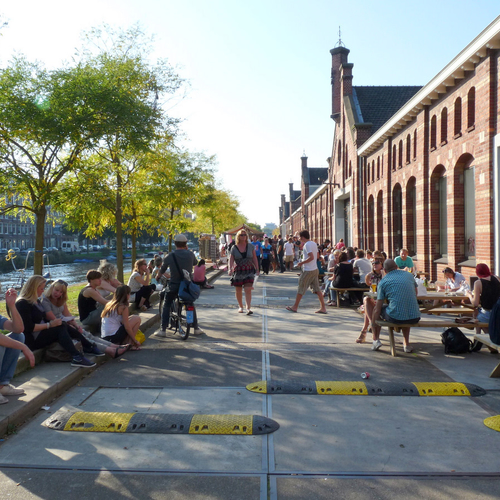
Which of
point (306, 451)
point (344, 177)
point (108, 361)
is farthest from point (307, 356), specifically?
point (344, 177)

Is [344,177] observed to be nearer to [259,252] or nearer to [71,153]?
[259,252]

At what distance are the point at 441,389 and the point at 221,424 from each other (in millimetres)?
2566

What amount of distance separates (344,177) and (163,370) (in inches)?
1169

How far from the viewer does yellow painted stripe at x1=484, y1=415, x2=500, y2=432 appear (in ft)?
15.3

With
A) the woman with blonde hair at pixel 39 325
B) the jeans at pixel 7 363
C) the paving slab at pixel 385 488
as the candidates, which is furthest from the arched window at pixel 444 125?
the jeans at pixel 7 363

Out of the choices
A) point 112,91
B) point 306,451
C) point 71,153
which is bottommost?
point 306,451

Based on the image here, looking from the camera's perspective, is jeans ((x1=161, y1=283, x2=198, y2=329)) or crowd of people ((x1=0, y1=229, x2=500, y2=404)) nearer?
crowd of people ((x1=0, y1=229, x2=500, y2=404))

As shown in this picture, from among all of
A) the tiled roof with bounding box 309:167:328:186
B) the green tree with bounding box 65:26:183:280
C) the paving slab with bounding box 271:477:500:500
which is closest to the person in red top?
the green tree with bounding box 65:26:183:280

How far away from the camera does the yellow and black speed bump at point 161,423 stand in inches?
182

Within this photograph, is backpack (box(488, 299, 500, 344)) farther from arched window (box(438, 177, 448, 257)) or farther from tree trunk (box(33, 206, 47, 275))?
arched window (box(438, 177, 448, 257))

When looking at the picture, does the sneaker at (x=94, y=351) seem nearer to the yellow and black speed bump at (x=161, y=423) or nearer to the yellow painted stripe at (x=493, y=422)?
the yellow and black speed bump at (x=161, y=423)

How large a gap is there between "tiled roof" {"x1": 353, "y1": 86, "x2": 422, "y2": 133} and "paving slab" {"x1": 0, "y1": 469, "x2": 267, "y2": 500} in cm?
2998

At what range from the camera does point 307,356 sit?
7477mm

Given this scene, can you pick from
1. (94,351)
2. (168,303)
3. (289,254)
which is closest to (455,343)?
(168,303)
